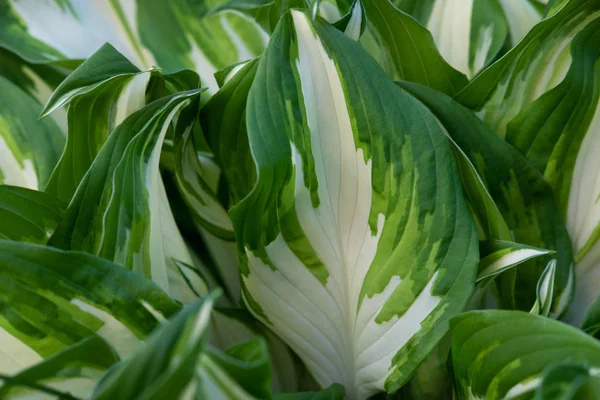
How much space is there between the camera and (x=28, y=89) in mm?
526

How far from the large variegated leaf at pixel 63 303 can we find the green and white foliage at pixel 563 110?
0.81ft

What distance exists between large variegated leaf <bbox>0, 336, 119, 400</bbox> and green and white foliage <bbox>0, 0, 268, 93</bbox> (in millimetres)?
268

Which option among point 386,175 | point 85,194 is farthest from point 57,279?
point 386,175

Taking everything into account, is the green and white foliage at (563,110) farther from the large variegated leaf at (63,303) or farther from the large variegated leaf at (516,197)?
the large variegated leaf at (63,303)

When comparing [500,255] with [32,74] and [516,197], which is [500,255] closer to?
[516,197]

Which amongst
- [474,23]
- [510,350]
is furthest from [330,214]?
[474,23]

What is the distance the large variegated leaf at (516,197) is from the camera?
1.27 ft

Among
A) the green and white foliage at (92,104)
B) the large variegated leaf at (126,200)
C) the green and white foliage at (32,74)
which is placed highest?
the green and white foliage at (32,74)

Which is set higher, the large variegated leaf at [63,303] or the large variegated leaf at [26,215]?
the large variegated leaf at [26,215]

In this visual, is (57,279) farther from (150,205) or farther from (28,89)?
(28,89)

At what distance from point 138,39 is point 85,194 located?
0.69ft

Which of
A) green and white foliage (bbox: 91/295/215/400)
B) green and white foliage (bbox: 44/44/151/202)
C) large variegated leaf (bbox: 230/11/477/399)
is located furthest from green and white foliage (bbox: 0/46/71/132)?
green and white foliage (bbox: 91/295/215/400)

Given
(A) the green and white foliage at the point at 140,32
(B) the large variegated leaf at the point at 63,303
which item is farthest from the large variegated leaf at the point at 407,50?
(B) the large variegated leaf at the point at 63,303

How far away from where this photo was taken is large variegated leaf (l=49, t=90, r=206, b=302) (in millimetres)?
347
